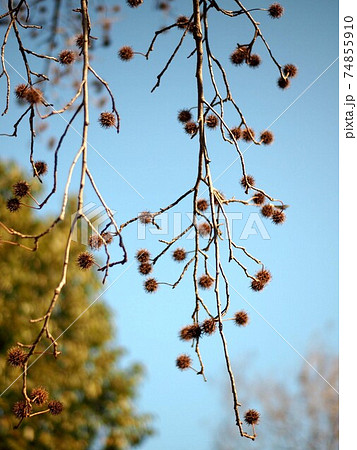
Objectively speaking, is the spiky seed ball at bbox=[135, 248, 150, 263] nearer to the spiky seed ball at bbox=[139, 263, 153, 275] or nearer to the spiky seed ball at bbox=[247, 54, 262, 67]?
the spiky seed ball at bbox=[139, 263, 153, 275]

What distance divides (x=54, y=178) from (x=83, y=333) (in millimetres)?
5455

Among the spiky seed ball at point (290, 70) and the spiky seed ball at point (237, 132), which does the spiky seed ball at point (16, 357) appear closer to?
the spiky seed ball at point (237, 132)

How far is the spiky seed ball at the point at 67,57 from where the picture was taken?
1991 millimetres

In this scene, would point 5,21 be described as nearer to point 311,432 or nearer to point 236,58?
point 236,58

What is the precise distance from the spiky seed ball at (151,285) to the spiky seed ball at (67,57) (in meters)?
0.80

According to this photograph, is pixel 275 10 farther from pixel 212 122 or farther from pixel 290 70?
pixel 212 122

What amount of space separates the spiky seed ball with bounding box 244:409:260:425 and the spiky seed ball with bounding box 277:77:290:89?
3.72ft

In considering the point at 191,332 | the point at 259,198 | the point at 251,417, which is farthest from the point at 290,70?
the point at 251,417

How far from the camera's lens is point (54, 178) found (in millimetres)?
1454

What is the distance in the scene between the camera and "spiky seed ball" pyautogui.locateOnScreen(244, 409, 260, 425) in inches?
67.0

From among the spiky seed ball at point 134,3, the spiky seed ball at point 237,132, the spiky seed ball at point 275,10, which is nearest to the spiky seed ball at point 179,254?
the spiky seed ball at point 237,132

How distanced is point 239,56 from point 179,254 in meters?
0.76
